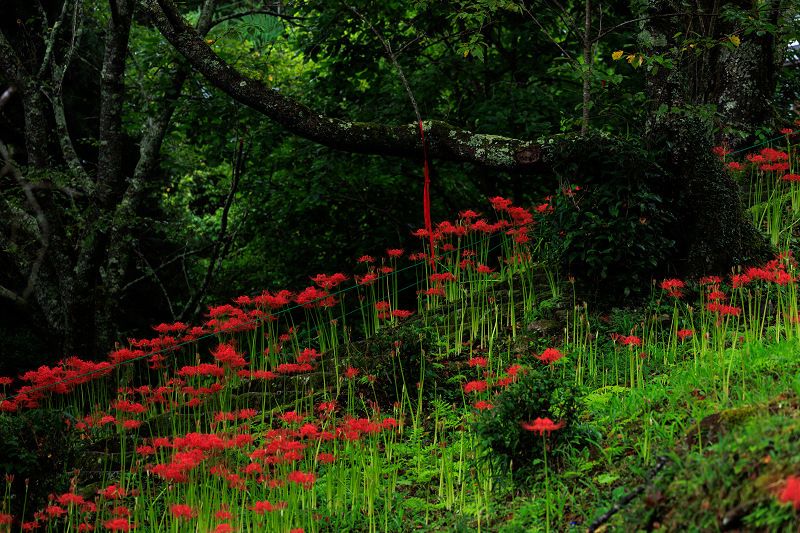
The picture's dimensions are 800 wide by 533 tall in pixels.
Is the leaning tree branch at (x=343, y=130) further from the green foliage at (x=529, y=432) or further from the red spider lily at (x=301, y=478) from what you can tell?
the red spider lily at (x=301, y=478)

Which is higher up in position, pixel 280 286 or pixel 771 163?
pixel 771 163

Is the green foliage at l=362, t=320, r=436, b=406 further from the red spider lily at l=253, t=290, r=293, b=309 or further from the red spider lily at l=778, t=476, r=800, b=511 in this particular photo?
the red spider lily at l=778, t=476, r=800, b=511

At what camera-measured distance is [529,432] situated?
411cm

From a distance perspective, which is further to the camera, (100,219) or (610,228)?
(100,219)

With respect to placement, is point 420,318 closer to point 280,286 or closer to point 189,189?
point 280,286

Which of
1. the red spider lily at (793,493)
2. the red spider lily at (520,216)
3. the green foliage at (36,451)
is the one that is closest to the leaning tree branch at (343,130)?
the red spider lily at (520,216)

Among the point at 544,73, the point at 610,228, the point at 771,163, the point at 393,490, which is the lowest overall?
the point at 393,490

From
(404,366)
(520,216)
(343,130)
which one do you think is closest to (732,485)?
(404,366)

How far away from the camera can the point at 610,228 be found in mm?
5961

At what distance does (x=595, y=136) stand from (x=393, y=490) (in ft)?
12.1

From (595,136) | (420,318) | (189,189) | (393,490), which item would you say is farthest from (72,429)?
(189,189)

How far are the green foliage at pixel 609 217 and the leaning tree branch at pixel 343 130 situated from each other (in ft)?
1.75

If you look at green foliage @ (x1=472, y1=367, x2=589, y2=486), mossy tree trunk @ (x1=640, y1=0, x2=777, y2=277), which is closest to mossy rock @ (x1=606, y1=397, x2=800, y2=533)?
green foliage @ (x1=472, y1=367, x2=589, y2=486)

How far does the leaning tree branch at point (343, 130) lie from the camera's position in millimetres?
6645
